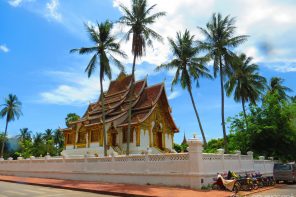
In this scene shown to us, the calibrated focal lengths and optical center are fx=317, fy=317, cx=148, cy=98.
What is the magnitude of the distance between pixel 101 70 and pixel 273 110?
15.1 m

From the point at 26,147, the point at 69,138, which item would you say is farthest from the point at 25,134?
the point at 69,138

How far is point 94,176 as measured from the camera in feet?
68.9

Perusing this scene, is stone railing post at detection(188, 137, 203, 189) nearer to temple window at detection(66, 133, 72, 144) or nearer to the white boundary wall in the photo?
the white boundary wall

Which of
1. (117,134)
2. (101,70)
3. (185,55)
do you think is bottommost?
(117,134)

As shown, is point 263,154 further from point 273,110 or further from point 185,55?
point 185,55

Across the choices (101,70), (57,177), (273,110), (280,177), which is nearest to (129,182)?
(57,177)

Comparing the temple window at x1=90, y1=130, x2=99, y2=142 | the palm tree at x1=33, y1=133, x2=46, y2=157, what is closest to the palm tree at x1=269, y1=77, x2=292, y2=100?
the temple window at x1=90, y1=130, x2=99, y2=142

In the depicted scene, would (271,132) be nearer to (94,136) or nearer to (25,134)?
(94,136)

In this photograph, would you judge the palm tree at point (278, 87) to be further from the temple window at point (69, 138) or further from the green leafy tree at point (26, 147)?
the green leafy tree at point (26, 147)

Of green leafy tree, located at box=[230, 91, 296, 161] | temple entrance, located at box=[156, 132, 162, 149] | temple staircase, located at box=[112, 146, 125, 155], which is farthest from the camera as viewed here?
temple entrance, located at box=[156, 132, 162, 149]

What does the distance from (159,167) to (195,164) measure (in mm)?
2399

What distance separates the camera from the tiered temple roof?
35.4 m

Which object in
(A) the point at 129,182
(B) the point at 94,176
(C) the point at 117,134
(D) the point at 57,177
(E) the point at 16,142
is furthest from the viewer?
(E) the point at 16,142

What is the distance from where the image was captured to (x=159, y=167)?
16625 mm
